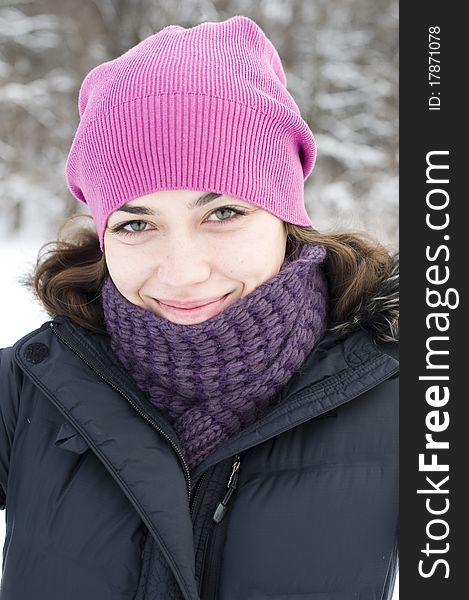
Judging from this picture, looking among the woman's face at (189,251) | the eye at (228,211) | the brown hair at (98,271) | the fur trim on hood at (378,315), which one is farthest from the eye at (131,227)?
the fur trim on hood at (378,315)

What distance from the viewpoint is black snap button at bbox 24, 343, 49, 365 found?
1.57 metres

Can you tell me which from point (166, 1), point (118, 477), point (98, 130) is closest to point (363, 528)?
point (118, 477)

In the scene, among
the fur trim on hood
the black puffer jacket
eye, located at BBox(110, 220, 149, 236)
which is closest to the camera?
the black puffer jacket

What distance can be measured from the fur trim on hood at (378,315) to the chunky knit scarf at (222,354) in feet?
0.42

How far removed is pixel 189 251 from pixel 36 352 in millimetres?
497

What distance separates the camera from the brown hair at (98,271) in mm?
1683

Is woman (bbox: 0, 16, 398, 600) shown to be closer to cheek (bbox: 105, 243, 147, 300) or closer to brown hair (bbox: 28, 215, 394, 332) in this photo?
cheek (bbox: 105, 243, 147, 300)

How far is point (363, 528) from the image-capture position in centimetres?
139

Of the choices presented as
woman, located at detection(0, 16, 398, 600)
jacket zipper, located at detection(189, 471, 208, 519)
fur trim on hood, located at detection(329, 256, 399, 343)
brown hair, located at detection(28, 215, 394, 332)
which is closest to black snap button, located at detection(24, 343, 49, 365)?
woman, located at detection(0, 16, 398, 600)

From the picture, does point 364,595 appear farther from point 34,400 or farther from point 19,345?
point 19,345

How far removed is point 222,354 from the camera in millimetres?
1470

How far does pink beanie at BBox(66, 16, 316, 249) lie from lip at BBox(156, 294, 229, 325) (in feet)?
0.81

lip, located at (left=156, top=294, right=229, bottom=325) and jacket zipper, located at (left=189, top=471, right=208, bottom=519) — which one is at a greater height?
lip, located at (left=156, top=294, right=229, bottom=325)

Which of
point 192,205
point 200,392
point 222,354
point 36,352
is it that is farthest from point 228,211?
point 36,352
